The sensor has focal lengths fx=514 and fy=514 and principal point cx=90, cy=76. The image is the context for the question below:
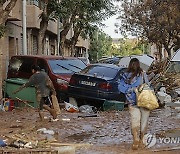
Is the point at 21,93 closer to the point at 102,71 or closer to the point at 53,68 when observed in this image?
the point at 53,68

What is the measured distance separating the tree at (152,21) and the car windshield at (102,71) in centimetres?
1841

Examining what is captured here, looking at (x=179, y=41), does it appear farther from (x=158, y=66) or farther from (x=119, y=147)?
(x=119, y=147)

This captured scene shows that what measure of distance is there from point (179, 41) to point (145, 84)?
109ft

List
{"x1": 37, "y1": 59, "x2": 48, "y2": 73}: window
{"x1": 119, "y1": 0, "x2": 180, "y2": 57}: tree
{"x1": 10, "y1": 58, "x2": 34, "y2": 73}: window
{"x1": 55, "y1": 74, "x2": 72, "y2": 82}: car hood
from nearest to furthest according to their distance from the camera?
{"x1": 55, "y1": 74, "x2": 72, "y2": 82}: car hood < {"x1": 37, "y1": 59, "x2": 48, "y2": 73}: window < {"x1": 10, "y1": 58, "x2": 34, "y2": 73}: window < {"x1": 119, "y1": 0, "x2": 180, "y2": 57}: tree

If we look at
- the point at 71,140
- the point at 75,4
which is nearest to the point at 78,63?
the point at 75,4

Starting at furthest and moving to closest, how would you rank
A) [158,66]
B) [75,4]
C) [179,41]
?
[179,41], [75,4], [158,66]

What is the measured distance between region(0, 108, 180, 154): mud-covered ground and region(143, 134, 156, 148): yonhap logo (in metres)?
0.09

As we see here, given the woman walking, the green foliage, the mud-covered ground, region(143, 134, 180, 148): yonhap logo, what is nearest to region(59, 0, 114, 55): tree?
the green foliage

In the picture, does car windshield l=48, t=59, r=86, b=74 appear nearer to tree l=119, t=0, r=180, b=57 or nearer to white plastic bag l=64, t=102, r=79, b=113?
white plastic bag l=64, t=102, r=79, b=113

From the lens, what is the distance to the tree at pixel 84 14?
26.0 meters

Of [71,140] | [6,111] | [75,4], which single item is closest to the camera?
[71,140]

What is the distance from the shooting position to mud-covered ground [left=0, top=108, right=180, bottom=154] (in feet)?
31.6

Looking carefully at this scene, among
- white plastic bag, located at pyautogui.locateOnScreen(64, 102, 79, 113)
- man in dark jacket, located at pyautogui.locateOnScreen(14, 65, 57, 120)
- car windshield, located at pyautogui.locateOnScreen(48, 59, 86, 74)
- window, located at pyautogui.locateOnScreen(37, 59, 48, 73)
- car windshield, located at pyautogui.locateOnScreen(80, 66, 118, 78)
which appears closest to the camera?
man in dark jacket, located at pyautogui.locateOnScreen(14, 65, 57, 120)

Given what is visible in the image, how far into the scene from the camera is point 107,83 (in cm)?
1565
